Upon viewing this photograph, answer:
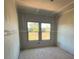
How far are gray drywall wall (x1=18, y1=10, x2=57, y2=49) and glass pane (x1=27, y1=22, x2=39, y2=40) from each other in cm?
26

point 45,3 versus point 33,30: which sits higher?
point 45,3

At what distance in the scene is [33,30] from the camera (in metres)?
6.21

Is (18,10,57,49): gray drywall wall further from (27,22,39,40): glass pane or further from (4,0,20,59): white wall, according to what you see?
(4,0,20,59): white wall

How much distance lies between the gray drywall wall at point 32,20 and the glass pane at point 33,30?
0.26 meters

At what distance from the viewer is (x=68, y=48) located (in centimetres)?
482

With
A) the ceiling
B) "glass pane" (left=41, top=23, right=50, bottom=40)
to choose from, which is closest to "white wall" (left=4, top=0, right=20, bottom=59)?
the ceiling

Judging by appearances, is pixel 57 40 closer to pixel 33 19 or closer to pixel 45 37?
pixel 45 37

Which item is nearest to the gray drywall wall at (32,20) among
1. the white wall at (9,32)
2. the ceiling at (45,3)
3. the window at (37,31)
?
the window at (37,31)

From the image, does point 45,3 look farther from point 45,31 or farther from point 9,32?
point 45,31

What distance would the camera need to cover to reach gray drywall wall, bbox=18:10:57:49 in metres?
5.74

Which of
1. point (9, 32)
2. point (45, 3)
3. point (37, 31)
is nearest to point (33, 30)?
point (37, 31)

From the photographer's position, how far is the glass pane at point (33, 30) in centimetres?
605

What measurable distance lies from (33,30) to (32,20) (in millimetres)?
785
